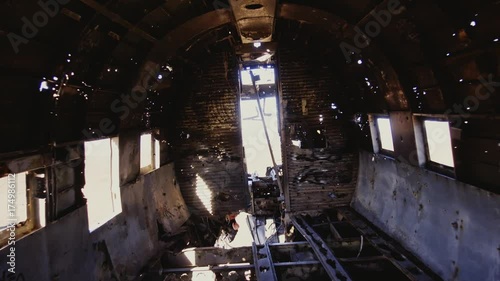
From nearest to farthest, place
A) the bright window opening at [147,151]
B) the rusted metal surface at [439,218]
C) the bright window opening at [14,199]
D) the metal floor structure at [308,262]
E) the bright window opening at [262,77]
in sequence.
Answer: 1. the bright window opening at [14,199]
2. the rusted metal surface at [439,218]
3. the metal floor structure at [308,262]
4. the bright window opening at [147,151]
5. the bright window opening at [262,77]

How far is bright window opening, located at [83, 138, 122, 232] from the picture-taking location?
17.3ft

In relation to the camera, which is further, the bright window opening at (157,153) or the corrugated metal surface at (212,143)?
the corrugated metal surface at (212,143)

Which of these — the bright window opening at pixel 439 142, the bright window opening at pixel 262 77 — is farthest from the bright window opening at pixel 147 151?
the bright window opening at pixel 439 142

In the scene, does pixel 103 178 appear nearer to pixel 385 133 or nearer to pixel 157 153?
pixel 157 153

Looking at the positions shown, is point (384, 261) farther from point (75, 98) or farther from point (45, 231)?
point (75, 98)

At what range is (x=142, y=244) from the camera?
5852mm

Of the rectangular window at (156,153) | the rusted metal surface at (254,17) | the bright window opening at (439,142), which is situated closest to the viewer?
the rusted metal surface at (254,17)

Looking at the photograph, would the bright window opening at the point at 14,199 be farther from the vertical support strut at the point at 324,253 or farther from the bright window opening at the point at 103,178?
the vertical support strut at the point at 324,253

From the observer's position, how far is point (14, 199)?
355cm

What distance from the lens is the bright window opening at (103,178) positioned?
17.3ft

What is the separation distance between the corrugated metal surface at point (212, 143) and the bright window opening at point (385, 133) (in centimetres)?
368

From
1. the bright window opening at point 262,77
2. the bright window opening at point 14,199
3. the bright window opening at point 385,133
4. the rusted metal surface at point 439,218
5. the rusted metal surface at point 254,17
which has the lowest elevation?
the rusted metal surface at point 439,218

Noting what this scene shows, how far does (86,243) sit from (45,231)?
2.92ft

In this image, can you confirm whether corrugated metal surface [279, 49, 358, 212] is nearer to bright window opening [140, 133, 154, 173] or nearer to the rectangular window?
the rectangular window
